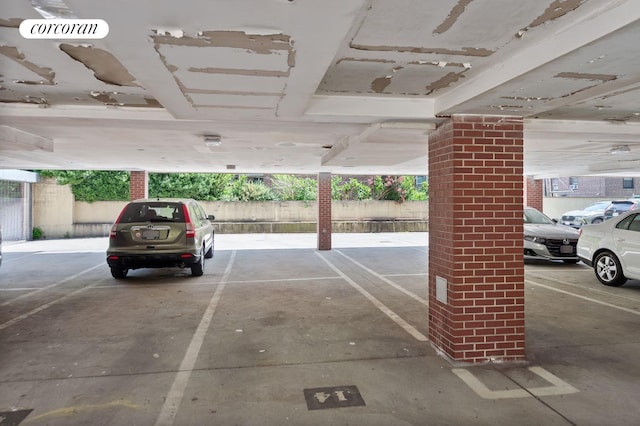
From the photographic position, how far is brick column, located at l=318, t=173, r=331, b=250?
14.5 m

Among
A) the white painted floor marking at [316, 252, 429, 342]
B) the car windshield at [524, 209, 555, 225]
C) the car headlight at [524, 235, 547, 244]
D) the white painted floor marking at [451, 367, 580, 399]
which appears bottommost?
the white painted floor marking at [451, 367, 580, 399]

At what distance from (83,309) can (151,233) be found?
6.85 feet

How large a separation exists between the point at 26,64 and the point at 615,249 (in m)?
9.72

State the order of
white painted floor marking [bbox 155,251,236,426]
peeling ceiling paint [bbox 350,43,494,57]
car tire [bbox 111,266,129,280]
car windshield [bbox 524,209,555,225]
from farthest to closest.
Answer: car windshield [bbox 524,209,555,225]
car tire [bbox 111,266,129,280]
white painted floor marking [bbox 155,251,236,426]
peeling ceiling paint [bbox 350,43,494,57]

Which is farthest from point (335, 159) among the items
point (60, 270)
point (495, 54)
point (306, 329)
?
point (60, 270)

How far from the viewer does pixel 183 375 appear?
3.82 metres

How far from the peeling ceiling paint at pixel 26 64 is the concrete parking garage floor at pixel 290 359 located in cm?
285

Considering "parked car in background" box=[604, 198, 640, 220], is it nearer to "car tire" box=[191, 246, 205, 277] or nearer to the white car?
the white car

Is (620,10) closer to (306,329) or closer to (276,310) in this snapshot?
(306,329)

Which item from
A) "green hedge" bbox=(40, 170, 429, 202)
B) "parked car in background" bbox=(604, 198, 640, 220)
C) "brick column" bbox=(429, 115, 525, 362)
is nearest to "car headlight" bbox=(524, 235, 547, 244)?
"brick column" bbox=(429, 115, 525, 362)

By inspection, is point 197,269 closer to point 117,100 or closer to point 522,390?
point 117,100

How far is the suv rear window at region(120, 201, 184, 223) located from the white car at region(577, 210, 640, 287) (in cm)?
886

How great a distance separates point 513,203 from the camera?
4.25m

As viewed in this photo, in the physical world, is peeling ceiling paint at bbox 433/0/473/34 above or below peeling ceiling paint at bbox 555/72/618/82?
above
